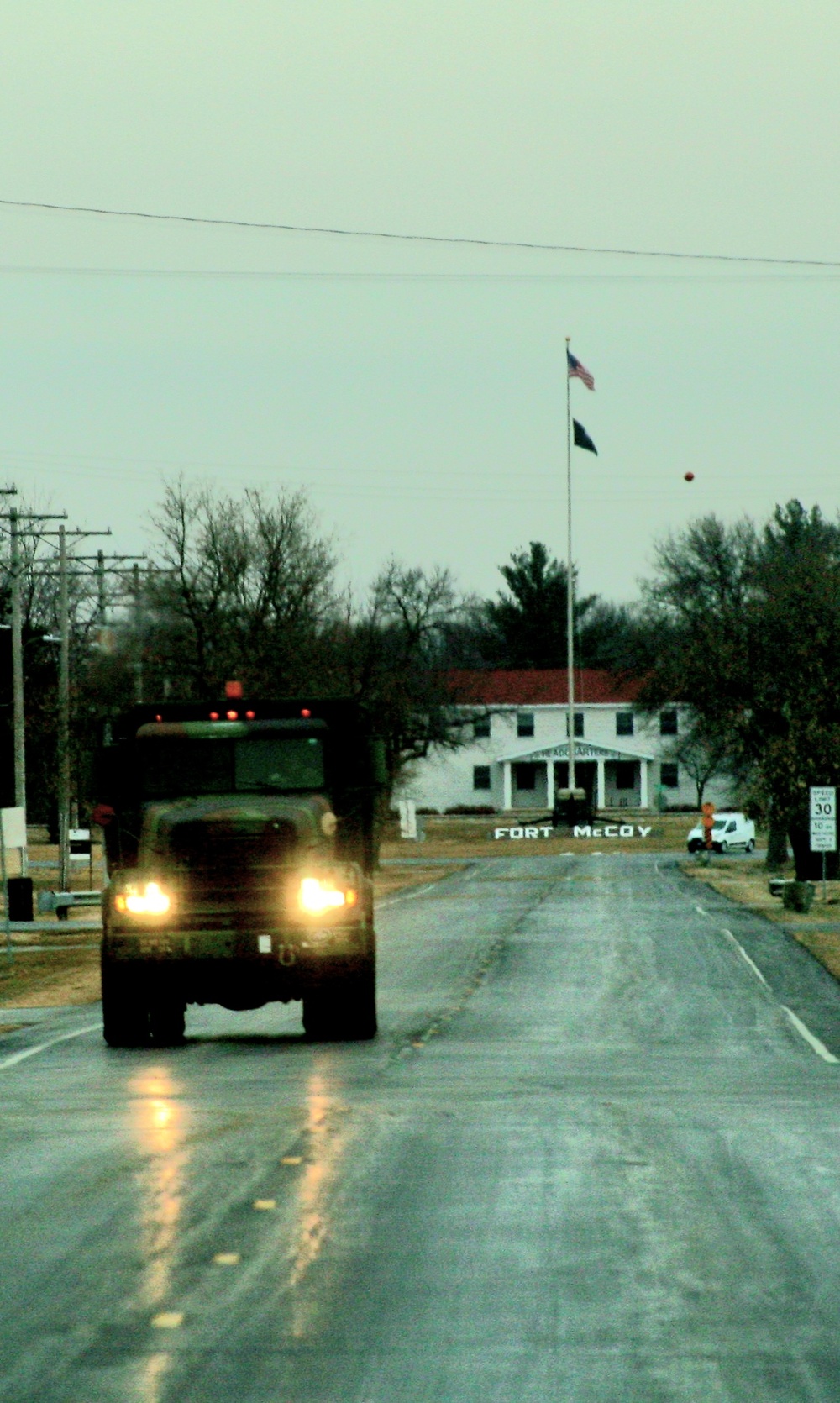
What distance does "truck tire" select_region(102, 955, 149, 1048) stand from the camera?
58.7 feet

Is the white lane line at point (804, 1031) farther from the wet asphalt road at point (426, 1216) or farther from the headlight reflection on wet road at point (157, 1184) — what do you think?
the headlight reflection on wet road at point (157, 1184)

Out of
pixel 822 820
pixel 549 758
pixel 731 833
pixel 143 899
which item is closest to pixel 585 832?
pixel 731 833

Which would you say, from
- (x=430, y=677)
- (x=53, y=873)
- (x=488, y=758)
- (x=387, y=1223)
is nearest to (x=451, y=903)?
(x=53, y=873)

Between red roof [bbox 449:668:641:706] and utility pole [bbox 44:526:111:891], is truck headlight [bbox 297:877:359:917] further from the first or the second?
red roof [bbox 449:668:641:706]

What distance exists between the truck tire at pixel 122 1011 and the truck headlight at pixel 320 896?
1.66 metres

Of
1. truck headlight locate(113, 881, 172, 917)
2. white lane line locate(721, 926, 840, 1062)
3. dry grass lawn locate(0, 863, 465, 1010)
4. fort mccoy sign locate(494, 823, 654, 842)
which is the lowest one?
fort mccoy sign locate(494, 823, 654, 842)

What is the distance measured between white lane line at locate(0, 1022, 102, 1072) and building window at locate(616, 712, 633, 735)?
10557cm

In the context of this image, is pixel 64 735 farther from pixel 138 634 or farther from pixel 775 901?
pixel 775 901

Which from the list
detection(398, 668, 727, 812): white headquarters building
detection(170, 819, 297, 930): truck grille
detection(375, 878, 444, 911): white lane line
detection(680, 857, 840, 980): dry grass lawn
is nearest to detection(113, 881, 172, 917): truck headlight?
detection(170, 819, 297, 930): truck grille

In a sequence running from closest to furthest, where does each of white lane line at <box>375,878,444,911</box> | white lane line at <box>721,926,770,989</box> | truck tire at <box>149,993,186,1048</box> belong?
truck tire at <box>149,993,186,1048</box> < white lane line at <box>721,926,770,989</box> < white lane line at <box>375,878,444,911</box>

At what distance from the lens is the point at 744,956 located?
3206 centimetres

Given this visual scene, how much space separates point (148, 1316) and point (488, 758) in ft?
391

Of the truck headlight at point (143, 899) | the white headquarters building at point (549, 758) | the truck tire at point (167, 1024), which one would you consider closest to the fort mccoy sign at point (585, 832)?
the white headquarters building at point (549, 758)

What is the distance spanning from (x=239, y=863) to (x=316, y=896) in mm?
707
